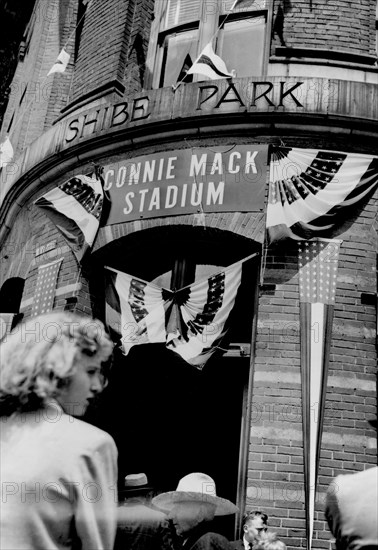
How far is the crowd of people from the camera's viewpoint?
176 centimetres

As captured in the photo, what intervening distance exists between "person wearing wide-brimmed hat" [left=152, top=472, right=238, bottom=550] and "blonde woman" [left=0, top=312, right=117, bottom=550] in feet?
7.69

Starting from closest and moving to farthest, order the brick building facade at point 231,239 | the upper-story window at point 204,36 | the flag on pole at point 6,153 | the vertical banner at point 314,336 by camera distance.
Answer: the vertical banner at point 314,336, the brick building facade at point 231,239, the upper-story window at point 204,36, the flag on pole at point 6,153

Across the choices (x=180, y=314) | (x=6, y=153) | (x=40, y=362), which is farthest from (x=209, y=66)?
(x=40, y=362)

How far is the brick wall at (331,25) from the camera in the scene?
26.0 ft

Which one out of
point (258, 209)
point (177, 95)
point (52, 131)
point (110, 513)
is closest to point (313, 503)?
point (258, 209)

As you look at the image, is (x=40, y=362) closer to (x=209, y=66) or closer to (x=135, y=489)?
(x=135, y=489)

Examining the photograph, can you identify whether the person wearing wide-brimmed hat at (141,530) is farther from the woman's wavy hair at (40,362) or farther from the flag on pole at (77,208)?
the flag on pole at (77,208)

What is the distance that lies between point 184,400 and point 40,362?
531 centimetres

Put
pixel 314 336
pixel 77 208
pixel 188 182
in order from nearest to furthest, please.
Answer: pixel 314 336
pixel 188 182
pixel 77 208

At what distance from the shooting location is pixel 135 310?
7.12 m

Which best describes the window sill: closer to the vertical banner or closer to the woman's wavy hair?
the vertical banner

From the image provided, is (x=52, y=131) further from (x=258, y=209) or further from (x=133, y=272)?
(x=258, y=209)

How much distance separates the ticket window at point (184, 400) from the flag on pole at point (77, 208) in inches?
34.6

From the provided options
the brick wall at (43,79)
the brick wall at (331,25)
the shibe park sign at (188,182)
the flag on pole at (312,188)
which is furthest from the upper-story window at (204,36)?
the brick wall at (43,79)
